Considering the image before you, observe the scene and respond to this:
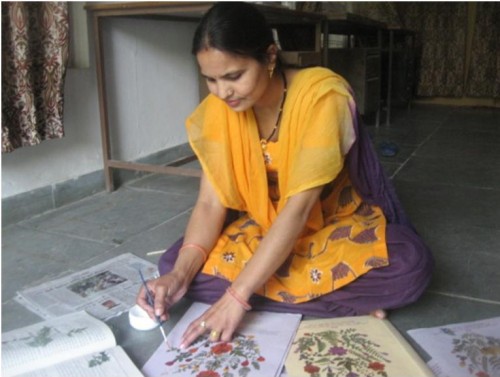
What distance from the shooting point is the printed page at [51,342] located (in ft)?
2.96

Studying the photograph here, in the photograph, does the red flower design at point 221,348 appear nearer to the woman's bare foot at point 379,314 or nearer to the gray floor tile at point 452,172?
the woman's bare foot at point 379,314

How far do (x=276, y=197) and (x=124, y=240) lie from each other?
671 mm

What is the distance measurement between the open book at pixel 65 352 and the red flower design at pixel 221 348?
146 millimetres

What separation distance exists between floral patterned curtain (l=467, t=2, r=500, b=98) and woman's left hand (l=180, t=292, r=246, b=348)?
490 centimetres

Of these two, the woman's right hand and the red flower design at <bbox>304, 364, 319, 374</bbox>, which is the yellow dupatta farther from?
the red flower design at <bbox>304, 364, 319, 374</bbox>

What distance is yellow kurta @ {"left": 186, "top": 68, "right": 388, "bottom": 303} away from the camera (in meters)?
0.99

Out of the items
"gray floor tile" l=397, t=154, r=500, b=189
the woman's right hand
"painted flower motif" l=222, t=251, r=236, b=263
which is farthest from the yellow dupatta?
"gray floor tile" l=397, t=154, r=500, b=189

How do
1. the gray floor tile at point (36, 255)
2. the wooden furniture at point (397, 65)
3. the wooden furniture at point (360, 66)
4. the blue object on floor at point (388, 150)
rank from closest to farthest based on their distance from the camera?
the gray floor tile at point (36, 255) → the blue object on floor at point (388, 150) → the wooden furniture at point (360, 66) → the wooden furniture at point (397, 65)

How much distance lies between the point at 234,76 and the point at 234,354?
0.51 m

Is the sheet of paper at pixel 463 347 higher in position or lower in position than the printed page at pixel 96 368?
lower

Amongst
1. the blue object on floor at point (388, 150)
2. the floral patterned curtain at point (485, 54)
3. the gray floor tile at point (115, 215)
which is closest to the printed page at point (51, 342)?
the gray floor tile at point (115, 215)

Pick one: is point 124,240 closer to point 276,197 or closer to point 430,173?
point 276,197

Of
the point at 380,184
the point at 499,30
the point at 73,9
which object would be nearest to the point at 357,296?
the point at 380,184

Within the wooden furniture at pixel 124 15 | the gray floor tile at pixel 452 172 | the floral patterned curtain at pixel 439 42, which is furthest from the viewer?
the floral patterned curtain at pixel 439 42
